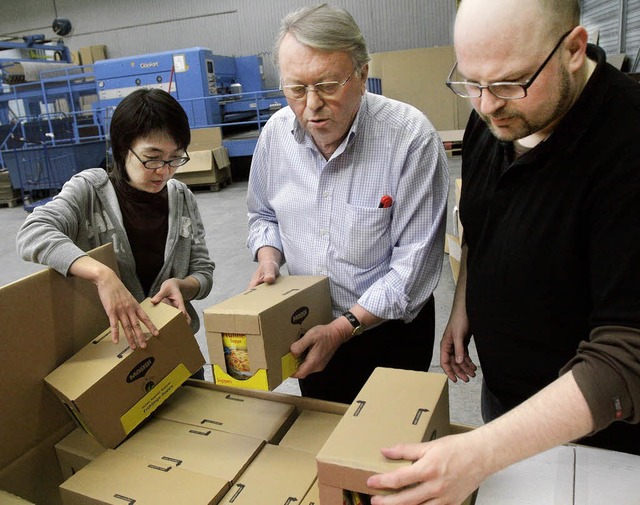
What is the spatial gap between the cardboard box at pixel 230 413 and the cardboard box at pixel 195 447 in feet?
0.08

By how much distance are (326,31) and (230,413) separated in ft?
3.10

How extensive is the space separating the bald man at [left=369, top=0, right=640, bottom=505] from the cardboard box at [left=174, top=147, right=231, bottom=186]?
599 cm

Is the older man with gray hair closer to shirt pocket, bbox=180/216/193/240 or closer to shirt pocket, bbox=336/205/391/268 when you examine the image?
shirt pocket, bbox=336/205/391/268

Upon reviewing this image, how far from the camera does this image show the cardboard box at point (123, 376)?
1.08 m

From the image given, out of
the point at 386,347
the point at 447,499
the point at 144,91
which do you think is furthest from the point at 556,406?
the point at 144,91

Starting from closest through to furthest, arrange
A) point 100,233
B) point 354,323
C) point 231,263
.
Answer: point 354,323 < point 100,233 < point 231,263

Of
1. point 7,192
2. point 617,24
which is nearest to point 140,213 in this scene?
point 617,24

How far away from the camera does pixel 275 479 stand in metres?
1.01

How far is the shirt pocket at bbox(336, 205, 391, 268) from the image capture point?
136 centimetres

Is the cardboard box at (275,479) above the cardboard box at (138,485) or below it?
below

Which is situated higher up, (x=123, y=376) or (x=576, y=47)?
(x=576, y=47)

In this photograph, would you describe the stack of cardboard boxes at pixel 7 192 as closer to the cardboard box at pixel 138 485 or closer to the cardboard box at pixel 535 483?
the cardboard box at pixel 138 485

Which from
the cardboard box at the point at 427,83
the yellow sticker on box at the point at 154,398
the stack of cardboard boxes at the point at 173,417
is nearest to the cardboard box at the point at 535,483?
the stack of cardboard boxes at the point at 173,417

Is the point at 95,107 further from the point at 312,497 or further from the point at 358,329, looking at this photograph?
the point at 312,497
